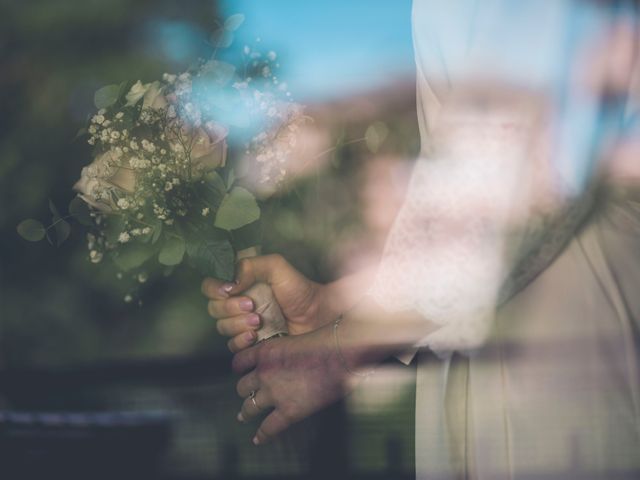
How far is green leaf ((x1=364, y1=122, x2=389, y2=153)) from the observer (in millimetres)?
1378

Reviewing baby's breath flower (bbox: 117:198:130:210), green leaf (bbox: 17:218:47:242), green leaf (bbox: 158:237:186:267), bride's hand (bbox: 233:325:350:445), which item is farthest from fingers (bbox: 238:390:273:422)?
green leaf (bbox: 17:218:47:242)

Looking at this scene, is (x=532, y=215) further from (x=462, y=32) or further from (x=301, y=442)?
(x=301, y=442)

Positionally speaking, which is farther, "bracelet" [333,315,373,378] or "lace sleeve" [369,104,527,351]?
"bracelet" [333,315,373,378]

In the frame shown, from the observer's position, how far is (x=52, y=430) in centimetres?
149

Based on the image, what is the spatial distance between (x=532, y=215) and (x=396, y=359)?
311 millimetres

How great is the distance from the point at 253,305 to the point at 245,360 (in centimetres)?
9

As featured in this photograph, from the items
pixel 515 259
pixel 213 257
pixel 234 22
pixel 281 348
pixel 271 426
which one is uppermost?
pixel 234 22

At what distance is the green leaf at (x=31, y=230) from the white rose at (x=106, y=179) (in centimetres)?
15

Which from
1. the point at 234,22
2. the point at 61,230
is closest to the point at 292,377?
the point at 61,230

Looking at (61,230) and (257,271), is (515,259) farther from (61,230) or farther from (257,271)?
(61,230)

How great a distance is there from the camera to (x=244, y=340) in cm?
136

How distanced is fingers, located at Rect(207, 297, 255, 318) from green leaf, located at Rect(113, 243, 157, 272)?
13 centimetres

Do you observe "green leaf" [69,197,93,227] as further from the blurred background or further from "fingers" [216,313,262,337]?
"fingers" [216,313,262,337]

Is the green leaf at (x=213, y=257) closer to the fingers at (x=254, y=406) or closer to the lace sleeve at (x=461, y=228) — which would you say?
the fingers at (x=254, y=406)
